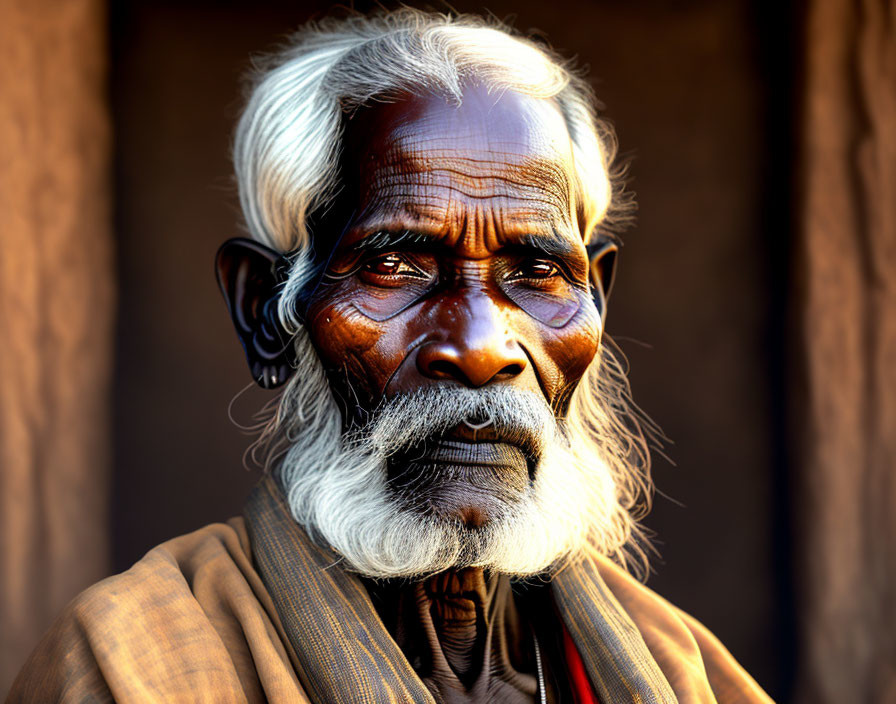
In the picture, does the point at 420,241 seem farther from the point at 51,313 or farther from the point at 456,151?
the point at 51,313

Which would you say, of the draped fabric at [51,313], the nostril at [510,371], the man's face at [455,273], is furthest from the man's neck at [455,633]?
the draped fabric at [51,313]

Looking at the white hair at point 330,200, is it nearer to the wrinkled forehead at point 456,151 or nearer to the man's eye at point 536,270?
the wrinkled forehead at point 456,151

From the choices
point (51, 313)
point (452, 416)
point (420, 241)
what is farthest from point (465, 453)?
point (51, 313)

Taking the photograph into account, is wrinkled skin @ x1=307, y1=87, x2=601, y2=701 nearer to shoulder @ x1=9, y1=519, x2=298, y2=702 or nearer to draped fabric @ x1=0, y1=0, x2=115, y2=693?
shoulder @ x1=9, y1=519, x2=298, y2=702

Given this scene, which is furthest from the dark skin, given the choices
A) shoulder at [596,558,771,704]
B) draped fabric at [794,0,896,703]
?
draped fabric at [794,0,896,703]

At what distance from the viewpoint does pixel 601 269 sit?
7.65ft

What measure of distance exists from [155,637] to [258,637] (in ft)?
0.57

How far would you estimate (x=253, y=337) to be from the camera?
6.79ft

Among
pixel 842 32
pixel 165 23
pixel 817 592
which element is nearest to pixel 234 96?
pixel 165 23

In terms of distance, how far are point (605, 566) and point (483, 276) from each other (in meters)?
0.87

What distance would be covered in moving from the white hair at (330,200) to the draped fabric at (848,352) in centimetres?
166

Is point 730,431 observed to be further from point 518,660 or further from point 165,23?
point 165,23

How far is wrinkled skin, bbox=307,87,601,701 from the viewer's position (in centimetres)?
179

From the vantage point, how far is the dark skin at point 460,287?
1.78 metres
